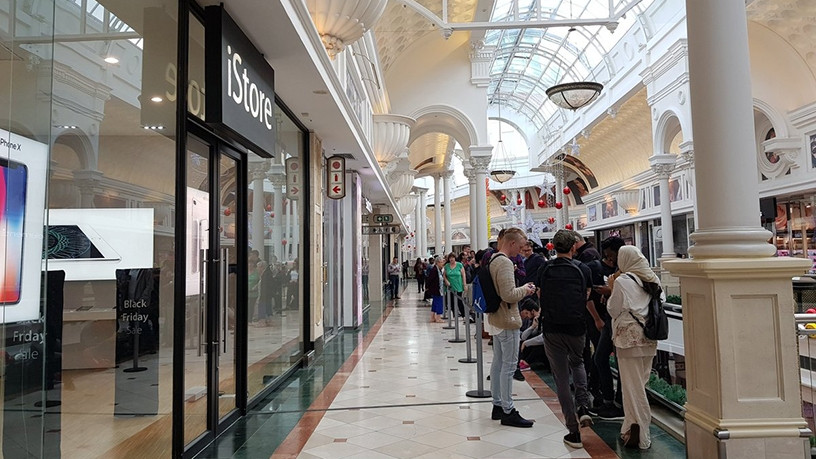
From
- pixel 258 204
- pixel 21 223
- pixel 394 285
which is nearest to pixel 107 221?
pixel 21 223

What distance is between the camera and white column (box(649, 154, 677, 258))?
50.7ft

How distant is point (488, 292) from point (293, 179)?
3.19 metres

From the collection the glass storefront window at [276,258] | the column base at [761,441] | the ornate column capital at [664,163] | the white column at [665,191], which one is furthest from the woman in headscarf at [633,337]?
the ornate column capital at [664,163]

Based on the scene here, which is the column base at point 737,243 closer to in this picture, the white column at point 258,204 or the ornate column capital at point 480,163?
the white column at point 258,204

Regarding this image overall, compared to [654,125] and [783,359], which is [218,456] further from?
[654,125]

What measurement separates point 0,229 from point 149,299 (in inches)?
48.2

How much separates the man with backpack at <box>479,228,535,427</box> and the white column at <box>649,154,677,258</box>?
12906 mm

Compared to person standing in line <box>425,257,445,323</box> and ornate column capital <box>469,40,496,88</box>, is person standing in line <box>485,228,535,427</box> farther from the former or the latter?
ornate column capital <box>469,40,496,88</box>

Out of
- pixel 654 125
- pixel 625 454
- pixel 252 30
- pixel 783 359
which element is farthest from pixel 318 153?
pixel 654 125

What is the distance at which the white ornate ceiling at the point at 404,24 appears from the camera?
10891mm

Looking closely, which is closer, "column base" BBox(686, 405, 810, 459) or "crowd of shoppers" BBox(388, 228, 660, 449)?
"column base" BBox(686, 405, 810, 459)

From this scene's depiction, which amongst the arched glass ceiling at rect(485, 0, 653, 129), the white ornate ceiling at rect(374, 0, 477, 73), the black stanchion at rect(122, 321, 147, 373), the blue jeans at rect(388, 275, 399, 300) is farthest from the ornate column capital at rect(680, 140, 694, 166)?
the black stanchion at rect(122, 321, 147, 373)

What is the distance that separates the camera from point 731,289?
294 cm

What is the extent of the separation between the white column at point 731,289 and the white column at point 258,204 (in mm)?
3508
